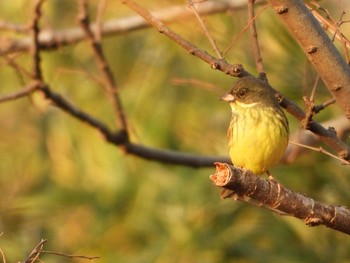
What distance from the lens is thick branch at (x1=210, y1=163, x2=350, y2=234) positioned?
3.31 meters

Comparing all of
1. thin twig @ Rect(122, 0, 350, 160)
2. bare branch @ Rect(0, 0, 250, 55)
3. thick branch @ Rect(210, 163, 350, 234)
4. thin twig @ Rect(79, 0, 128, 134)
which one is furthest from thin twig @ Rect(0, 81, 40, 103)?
thick branch @ Rect(210, 163, 350, 234)

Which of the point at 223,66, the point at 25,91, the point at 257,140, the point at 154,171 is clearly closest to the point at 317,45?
the point at 223,66

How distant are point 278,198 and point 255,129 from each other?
1.02m

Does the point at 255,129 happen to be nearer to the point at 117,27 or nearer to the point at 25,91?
the point at 25,91

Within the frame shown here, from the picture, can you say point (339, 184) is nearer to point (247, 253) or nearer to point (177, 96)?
point (247, 253)

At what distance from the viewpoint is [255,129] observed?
173 inches

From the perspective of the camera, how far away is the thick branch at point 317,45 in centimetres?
341

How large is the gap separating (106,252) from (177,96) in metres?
1.35

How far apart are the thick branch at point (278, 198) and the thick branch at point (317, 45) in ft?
1.12

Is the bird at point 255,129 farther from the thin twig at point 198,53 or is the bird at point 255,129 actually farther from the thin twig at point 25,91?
the thin twig at point 25,91

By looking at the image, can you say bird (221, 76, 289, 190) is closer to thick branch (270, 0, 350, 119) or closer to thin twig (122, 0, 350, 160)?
thin twig (122, 0, 350, 160)

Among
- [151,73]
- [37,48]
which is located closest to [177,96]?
[151,73]

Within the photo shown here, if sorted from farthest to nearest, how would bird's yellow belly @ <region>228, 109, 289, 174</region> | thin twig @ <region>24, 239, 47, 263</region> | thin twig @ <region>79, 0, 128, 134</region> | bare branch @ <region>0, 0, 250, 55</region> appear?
bare branch @ <region>0, 0, 250, 55</region>, thin twig @ <region>79, 0, 128, 134</region>, bird's yellow belly @ <region>228, 109, 289, 174</region>, thin twig @ <region>24, 239, 47, 263</region>

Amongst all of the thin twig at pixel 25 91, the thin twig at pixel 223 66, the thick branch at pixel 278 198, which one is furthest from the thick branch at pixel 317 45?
the thin twig at pixel 25 91
